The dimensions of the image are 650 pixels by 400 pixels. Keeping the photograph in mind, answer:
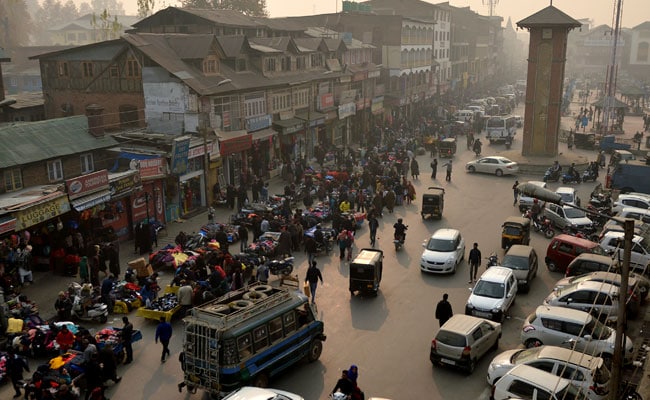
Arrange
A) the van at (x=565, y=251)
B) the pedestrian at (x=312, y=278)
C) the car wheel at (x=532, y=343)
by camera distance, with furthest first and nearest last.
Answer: the van at (x=565, y=251) → the pedestrian at (x=312, y=278) → the car wheel at (x=532, y=343)

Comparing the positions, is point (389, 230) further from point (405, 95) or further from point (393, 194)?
point (405, 95)

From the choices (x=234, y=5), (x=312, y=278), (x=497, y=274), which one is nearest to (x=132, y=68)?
(x=312, y=278)

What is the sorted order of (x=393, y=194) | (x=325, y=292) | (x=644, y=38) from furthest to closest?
(x=644, y=38) → (x=393, y=194) → (x=325, y=292)

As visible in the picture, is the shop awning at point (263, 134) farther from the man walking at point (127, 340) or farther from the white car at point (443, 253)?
the man walking at point (127, 340)

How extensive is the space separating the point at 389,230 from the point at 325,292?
8986mm

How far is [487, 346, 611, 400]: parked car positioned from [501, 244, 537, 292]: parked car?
6681 millimetres

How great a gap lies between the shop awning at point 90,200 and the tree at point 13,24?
75579 mm

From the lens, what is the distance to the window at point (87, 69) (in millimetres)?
36906

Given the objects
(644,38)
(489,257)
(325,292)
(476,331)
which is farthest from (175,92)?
(644,38)

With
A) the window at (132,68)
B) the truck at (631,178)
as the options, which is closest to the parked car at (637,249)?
the truck at (631,178)

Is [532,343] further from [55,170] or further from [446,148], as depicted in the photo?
[446,148]

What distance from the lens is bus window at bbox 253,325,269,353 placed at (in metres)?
15.2

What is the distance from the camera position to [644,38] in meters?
144

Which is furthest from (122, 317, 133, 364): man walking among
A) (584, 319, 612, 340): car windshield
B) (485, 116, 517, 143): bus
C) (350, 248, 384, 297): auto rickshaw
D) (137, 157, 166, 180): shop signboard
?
(485, 116, 517, 143): bus
